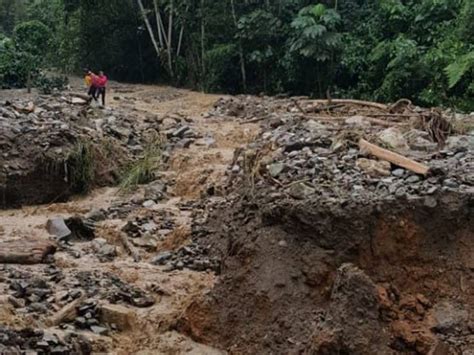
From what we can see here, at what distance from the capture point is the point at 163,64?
24.0 metres

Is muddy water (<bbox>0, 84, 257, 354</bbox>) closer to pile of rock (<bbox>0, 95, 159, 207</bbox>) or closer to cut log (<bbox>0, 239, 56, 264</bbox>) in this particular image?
cut log (<bbox>0, 239, 56, 264</bbox>)

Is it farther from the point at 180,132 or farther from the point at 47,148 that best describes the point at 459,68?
the point at 47,148

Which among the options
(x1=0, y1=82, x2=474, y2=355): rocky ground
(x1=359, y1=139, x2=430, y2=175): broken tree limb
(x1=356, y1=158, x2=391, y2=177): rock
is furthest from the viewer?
(x1=356, y1=158, x2=391, y2=177): rock

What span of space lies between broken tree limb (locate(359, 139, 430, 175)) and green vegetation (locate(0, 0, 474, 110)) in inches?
252

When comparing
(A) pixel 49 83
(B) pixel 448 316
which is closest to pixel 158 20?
(A) pixel 49 83

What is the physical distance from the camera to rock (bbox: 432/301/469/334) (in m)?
6.06

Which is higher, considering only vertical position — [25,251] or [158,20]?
[158,20]

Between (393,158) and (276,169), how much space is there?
1.38 metres

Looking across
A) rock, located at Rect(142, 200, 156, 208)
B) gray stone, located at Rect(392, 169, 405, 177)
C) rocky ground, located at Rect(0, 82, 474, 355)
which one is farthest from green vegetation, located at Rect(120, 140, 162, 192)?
gray stone, located at Rect(392, 169, 405, 177)

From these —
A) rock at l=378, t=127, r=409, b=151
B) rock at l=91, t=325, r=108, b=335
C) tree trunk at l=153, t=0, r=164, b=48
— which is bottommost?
rock at l=91, t=325, r=108, b=335

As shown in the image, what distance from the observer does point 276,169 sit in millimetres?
8344

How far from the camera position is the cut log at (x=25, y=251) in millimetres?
8258

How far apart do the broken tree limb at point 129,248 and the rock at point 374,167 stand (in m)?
3.06

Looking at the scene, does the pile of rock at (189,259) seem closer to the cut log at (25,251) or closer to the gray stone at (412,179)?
the cut log at (25,251)
